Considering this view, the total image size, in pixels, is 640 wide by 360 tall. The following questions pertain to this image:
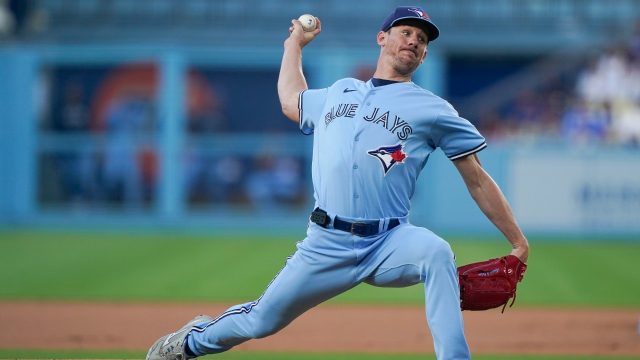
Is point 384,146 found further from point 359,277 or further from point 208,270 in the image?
point 208,270

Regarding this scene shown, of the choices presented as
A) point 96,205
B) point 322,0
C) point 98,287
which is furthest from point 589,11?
point 98,287

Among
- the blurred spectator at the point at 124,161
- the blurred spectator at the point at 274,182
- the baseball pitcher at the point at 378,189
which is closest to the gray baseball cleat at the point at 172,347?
the baseball pitcher at the point at 378,189

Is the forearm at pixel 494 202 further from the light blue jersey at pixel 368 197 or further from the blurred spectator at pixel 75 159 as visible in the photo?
the blurred spectator at pixel 75 159

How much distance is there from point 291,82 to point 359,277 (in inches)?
43.9

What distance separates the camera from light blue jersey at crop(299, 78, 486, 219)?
15.4 feet

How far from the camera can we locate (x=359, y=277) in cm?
473

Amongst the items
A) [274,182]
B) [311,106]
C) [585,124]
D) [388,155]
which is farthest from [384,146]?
[585,124]

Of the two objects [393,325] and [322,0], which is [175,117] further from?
[393,325]

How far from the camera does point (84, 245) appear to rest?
1371cm

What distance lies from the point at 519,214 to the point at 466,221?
916 mm

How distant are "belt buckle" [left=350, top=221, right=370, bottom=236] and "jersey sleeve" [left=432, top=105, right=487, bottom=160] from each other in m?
0.53

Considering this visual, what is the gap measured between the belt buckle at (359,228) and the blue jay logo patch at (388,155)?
0.86 ft

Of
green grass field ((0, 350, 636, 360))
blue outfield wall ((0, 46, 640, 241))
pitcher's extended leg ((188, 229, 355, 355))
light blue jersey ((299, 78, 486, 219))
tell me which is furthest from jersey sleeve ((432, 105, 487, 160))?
blue outfield wall ((0, 46, 640, 241))

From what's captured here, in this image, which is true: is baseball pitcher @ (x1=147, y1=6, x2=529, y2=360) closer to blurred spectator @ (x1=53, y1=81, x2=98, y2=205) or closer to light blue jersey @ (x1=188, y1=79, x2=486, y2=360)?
light blue jersey @ (x1=188, y1=79, x2=486, y2=360)
